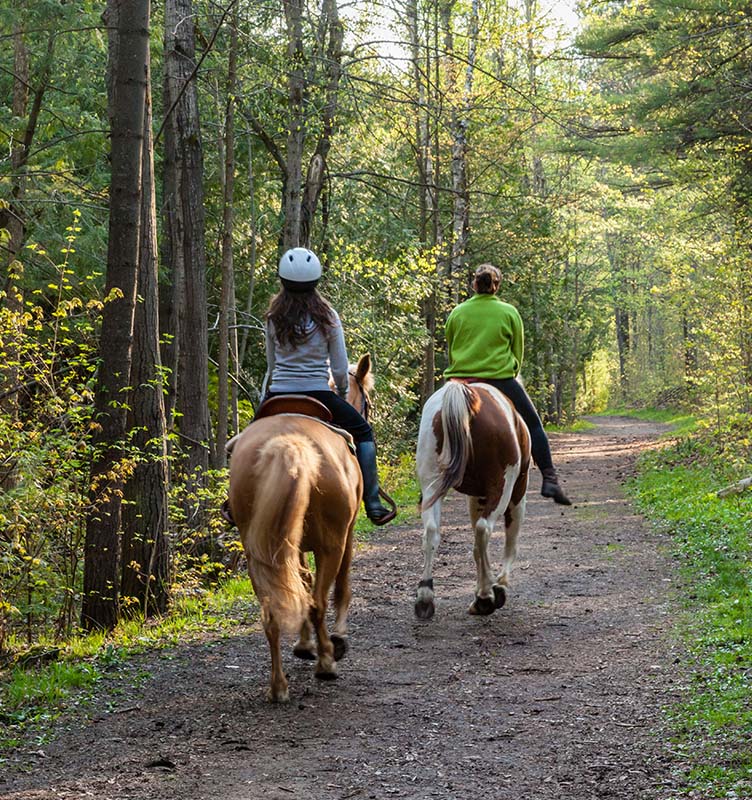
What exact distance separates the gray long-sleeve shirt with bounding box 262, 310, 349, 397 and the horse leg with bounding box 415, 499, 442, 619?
1.89 meters

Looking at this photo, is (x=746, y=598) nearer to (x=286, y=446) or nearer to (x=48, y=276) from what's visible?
(x=286, y=446)

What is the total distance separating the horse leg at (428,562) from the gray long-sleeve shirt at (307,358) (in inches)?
74.6

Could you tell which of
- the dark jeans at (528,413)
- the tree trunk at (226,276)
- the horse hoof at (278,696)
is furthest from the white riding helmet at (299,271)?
the tree trunk at (226,276)

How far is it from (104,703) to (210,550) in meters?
5.44

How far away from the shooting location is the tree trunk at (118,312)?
7.59 meters

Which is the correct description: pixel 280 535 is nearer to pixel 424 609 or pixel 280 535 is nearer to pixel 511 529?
pixel 424 609

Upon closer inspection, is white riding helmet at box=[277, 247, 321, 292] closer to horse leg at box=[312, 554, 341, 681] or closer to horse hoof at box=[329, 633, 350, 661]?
horse leg at box=[312, 554, 341, 681]

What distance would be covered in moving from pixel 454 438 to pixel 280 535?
8.72 ft

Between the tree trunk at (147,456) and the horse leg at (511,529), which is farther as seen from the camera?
the horse leg at (511,529)

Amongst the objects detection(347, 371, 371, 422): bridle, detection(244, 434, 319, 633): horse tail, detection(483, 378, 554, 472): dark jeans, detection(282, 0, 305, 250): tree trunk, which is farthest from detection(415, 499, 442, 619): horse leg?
detection(282, 0, 305, 250): tree trunk

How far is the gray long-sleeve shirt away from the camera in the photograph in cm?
634

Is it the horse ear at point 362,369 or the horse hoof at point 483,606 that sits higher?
the horse ear at point 362,369

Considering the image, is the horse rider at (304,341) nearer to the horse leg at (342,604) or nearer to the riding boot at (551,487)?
the horse leg at (342,604)

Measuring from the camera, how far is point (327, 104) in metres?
12.5
